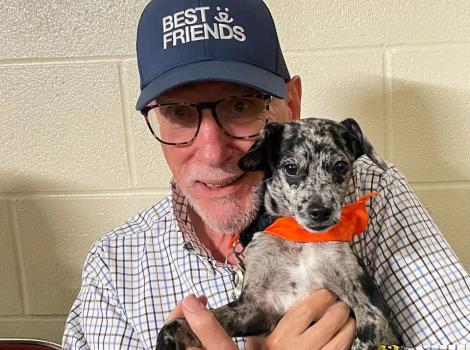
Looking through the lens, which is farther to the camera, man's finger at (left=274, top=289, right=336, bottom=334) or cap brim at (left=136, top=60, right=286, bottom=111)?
cap brim at (left=136, top=60, right=286, bottom=111)

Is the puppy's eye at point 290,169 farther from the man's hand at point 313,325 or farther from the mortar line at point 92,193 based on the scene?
the mortar line at point 92,193

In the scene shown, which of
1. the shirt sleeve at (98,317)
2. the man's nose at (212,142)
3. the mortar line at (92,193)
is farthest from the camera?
the mortar line at (92,193)

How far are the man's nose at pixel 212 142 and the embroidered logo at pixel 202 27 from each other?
149 mm

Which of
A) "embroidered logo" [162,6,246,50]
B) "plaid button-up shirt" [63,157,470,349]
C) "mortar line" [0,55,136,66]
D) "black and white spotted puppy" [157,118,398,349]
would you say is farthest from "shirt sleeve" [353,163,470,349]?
"mortar line" [0,55,136,66]

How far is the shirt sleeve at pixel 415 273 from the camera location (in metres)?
1.11

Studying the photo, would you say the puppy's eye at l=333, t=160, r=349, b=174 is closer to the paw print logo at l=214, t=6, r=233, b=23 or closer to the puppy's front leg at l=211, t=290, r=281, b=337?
the puppy's front leg at l=211, t=290, r=281, b=337

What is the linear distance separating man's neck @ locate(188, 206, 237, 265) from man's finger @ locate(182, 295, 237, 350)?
12.4 inches

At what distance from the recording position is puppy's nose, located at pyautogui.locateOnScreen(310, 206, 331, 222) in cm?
91

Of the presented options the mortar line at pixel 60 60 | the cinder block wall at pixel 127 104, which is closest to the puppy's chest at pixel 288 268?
the cinder block wall at pixel 127 104

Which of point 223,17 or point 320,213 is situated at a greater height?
point 223,17

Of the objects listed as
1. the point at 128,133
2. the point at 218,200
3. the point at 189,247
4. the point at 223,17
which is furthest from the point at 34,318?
the point at 223,17

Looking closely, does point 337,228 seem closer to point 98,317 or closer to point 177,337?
point 177,337

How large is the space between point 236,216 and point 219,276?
0.15 m

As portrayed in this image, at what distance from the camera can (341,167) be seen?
3.17ft
